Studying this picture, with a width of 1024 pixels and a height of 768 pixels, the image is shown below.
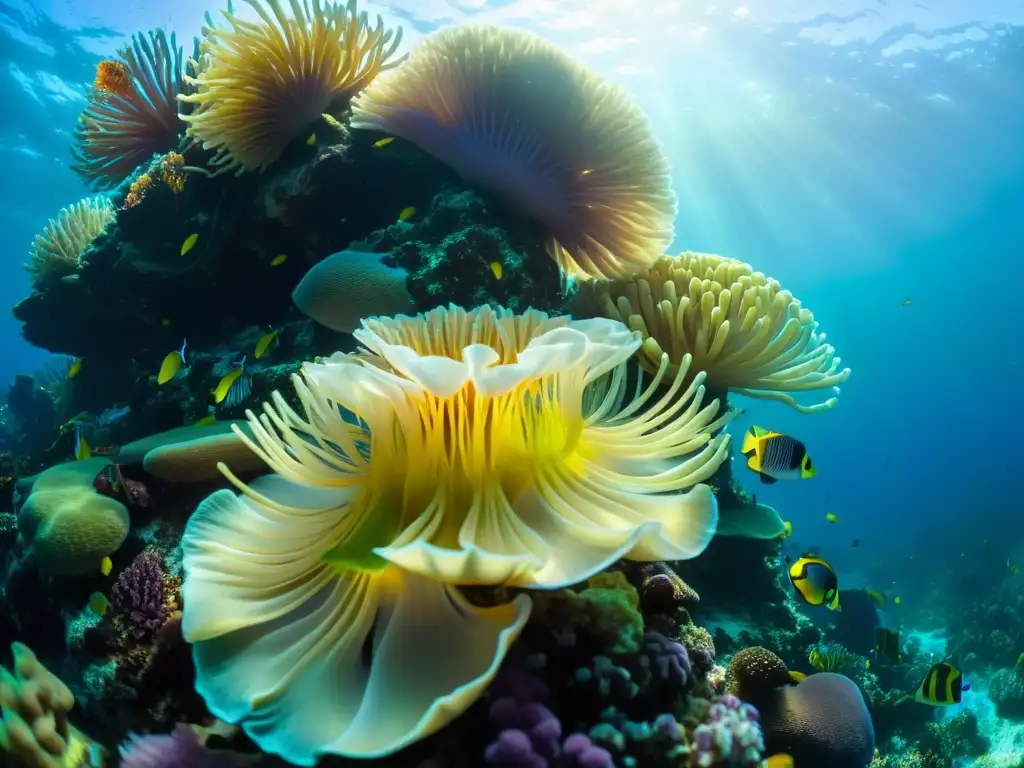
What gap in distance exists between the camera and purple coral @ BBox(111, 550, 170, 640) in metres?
2.49

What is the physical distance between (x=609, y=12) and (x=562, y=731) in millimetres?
21590

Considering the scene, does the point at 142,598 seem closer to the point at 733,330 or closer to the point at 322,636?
the point at 322,636

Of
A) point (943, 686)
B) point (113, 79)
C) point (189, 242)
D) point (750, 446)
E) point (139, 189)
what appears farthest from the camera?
point (113, 79)

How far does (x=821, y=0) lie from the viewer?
1850 centimetres

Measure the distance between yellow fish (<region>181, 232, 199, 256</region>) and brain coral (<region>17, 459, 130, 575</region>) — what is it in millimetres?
2927

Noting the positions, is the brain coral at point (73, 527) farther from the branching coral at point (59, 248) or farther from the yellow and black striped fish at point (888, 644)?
the yellow and black striped fish at point (888, 644)

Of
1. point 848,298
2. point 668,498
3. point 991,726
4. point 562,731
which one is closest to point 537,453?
point 668,498

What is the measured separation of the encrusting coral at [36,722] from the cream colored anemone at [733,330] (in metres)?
3.08

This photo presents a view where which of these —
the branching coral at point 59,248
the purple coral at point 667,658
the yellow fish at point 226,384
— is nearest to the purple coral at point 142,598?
the yellow fish at point 226,384

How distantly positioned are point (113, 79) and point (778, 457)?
7540 mm

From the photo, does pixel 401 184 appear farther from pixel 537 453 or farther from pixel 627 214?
pixel 537 453

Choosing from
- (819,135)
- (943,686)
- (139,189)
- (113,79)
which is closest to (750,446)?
(943,686)

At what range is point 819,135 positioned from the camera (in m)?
27.7

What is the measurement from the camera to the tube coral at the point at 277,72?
14.6 feet
